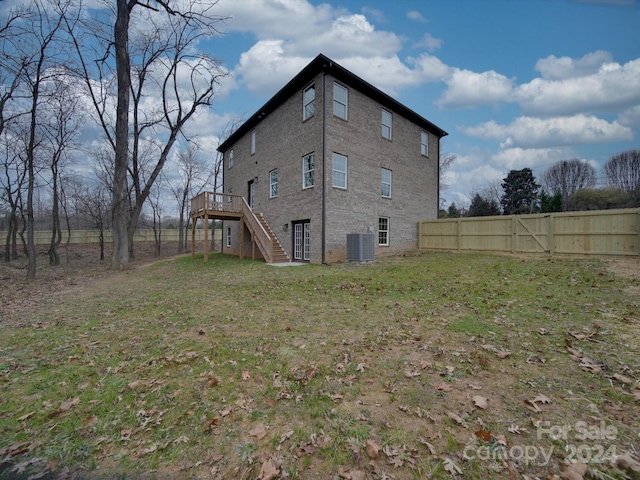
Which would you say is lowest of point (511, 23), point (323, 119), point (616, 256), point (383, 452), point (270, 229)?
point (383, 452)

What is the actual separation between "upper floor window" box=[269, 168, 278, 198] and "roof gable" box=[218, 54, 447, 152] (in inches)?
145

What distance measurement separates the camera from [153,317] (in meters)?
5.67

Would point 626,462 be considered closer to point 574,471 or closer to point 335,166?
point 574,471

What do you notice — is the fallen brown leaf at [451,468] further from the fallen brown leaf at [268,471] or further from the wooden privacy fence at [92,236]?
the wooden privacy fence at [92,236]

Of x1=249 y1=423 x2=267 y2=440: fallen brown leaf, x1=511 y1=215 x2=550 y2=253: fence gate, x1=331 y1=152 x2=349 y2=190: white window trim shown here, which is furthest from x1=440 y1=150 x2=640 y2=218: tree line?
x1=249 y1=423 x2=267 y2=440: fallen brown leaf

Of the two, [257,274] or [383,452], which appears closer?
[383,452]

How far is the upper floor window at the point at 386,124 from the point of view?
1573 centimetres

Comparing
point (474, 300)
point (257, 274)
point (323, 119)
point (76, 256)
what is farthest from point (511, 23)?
point (76, 256)

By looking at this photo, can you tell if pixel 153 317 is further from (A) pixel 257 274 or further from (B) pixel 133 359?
(A) pixel 257 274

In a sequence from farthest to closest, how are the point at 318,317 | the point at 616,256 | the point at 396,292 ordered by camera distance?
the point at 616,256
the point at 396,292
the point at 318,317

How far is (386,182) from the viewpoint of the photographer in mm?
15930

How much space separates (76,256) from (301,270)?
26.9 metres

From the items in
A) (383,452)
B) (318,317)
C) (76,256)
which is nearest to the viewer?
(383,452)

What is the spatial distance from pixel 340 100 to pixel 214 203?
8593 mm
